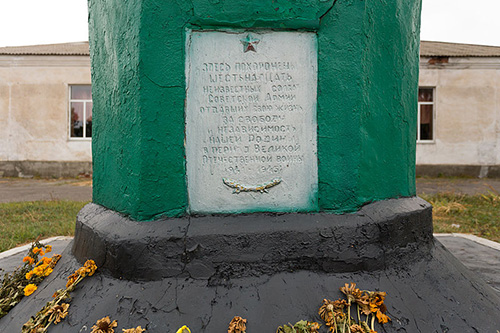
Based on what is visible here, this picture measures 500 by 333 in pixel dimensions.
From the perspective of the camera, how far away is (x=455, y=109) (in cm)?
1208

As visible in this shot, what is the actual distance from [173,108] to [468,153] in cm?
1274

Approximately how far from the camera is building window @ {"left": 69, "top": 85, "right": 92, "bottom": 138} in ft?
41.4

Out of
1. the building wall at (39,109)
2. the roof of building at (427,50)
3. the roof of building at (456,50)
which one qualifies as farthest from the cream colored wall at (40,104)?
the roof of building at (456,50)

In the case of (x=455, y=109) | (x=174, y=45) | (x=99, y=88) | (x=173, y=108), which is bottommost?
(x=173, y=108)

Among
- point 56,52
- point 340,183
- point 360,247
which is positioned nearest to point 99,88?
point 340,183

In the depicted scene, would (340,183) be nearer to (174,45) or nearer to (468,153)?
(174,45)

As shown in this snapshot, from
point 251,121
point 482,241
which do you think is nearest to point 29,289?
point 251,121

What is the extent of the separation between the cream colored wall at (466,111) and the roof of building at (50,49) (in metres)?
11.9

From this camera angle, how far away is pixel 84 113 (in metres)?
12.7

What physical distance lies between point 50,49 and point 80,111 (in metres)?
2.71

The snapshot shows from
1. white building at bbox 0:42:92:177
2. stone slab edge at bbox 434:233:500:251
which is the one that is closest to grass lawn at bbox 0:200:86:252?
stone slab edge at bbox 434:233:500:251

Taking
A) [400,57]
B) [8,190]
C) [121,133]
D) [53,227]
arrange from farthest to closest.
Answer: [8,190], [53,227], [400,57], [121,133]

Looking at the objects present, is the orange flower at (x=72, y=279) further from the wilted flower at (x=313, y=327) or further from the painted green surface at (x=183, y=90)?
the wilted flower at (x=313, y=327)

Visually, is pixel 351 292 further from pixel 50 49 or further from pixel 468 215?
pixel 50 49
